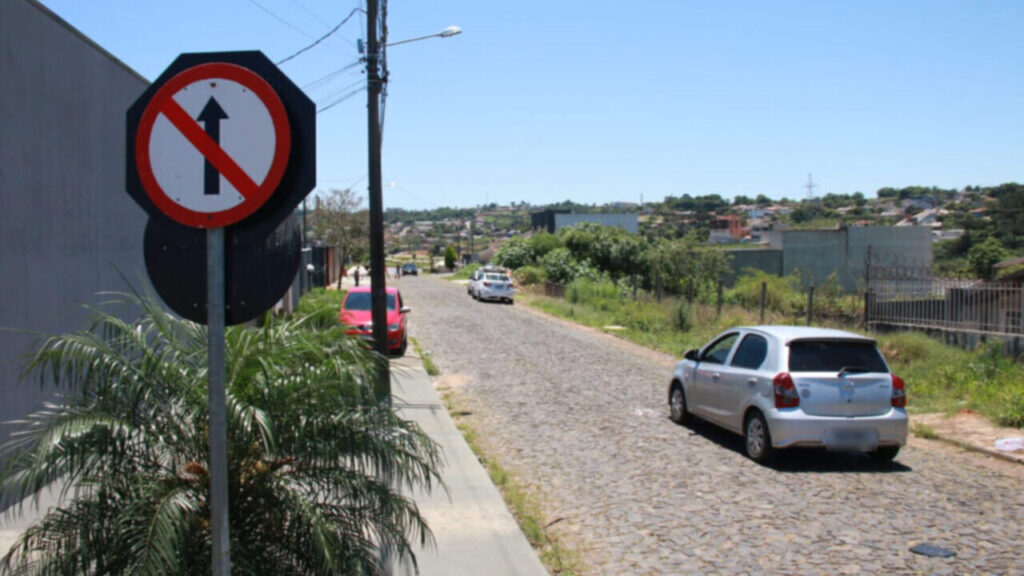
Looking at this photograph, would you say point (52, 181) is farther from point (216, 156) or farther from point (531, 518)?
point (216, 156)

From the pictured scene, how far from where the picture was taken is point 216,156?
2.94m

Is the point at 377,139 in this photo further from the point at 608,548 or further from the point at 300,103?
the point at 300,103

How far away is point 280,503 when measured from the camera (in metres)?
3.56

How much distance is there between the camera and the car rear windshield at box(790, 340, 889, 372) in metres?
9.33

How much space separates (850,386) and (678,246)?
119 ft

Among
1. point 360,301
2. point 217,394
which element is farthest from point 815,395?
point 360,301

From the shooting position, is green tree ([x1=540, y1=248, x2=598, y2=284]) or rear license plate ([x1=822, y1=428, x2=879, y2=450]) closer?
rear license plate ([x1=822, y1=428, x2=879, y2=450])

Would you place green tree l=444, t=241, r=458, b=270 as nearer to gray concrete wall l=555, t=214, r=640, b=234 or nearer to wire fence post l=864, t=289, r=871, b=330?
gray concrete wall l=555, t=214, r=640, b=234

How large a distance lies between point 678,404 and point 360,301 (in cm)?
1173

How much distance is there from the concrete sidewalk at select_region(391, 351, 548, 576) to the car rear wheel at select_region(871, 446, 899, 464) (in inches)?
176

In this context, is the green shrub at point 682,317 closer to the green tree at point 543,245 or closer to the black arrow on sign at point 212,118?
the black arrow on sign at point 212,118

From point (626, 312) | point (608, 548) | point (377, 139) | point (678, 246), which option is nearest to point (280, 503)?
point (608, 548)

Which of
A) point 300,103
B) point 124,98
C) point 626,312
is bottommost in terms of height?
point 626,312

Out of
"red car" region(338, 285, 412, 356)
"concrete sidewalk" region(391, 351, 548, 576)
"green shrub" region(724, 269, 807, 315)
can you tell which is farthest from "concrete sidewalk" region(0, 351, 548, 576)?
"green shrub" region(724, 269, 807, 315)
